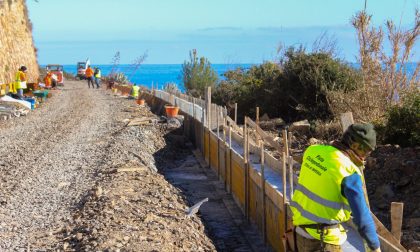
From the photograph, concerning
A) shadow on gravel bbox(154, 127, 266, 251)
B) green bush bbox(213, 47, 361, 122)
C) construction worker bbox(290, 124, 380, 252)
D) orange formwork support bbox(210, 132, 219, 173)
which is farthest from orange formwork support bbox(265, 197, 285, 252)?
green bush bbox(213, 47, 361, 122)

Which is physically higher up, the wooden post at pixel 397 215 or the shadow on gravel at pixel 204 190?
the wooden post at pixel 397 215

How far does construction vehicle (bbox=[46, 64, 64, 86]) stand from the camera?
5116cm

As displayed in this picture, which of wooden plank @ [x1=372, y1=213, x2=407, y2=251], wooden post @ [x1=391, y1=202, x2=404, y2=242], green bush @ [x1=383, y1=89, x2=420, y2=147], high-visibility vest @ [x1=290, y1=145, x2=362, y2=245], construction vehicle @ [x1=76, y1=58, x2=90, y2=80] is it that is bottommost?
construction vehicle @ [x1=76, y1=58, x2=90, y2=80]

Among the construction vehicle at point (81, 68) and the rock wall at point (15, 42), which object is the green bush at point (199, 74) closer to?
the rock wall at point (15, 42)

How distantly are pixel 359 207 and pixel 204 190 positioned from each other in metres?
10.2

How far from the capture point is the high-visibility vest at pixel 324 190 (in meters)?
5.01

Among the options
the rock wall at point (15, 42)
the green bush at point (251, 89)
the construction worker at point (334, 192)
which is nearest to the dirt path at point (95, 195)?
the construction worker at point (334, 192)

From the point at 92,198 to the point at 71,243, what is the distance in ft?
8.01

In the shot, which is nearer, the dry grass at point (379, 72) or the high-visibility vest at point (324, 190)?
the high-visibility vest at point (324, 190)

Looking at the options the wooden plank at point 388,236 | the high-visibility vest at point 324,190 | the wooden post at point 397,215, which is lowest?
the wooden plank at point 388,236

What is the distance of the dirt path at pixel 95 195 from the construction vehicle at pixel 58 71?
30.4 m

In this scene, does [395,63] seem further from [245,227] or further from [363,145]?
[363,145]

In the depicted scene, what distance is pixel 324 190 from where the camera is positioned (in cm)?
515

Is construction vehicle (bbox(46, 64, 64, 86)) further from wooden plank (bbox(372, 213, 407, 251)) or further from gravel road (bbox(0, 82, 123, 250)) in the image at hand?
wooden plank (bbox(372, 213, 407, 251))
